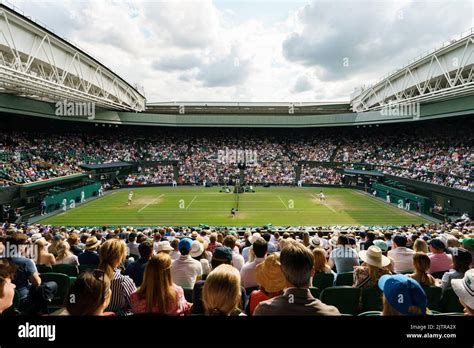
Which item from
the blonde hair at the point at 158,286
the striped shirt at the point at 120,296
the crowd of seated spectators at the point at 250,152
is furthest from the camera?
the crowd of seated spectators at the point at 250,152

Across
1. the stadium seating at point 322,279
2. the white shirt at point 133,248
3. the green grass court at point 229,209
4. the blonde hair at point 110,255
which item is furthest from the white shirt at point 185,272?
the green grass court at point 229,209

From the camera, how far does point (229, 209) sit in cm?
3095

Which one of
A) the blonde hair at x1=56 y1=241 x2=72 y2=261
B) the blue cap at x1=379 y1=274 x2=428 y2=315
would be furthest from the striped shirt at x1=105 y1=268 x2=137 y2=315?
the blonde hair at x1=56 y1=241 x2=72 y2=261

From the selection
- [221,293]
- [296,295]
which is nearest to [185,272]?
[221,293]

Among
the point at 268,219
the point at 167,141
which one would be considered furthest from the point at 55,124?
the point at 268,219

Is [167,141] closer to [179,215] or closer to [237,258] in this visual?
[179,215]

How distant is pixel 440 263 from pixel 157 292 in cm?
703

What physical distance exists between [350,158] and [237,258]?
51.8 m

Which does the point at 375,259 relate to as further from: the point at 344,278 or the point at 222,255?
the point at 222,255

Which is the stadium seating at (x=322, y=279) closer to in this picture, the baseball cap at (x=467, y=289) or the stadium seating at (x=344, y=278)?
the stadium seating at (x=344, y=278)

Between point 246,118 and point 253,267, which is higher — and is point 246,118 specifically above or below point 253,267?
above

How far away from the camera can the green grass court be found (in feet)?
84.7

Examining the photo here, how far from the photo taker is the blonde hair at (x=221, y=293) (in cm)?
257

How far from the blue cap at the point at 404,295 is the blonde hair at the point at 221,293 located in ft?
4.93
